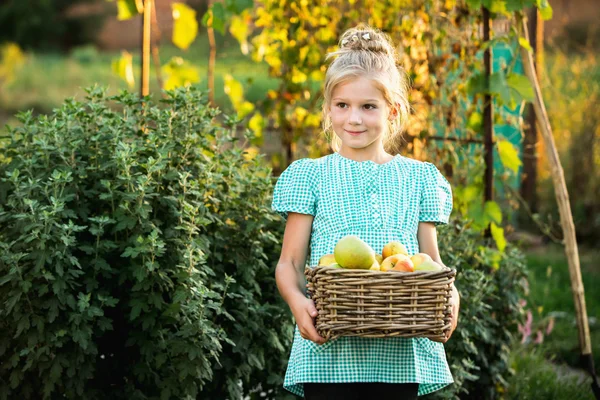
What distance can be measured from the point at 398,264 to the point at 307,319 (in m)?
0.27

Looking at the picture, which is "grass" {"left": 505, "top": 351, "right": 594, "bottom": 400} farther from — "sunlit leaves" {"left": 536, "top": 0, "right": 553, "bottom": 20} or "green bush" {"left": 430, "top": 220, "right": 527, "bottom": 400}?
"sunlit leaves" {"left": 536, "top": 0, "right": 553, "bottom": 20}

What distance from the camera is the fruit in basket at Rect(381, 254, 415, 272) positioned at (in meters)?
2.02

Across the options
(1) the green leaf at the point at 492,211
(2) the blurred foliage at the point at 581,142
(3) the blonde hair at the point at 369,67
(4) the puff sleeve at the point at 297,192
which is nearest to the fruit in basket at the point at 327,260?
(4) the puff sleeve at the point at 297,192

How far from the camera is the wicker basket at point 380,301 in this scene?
1978mm

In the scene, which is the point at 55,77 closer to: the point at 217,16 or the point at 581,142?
the point at 581,142

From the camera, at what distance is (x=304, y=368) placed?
227 centimetres

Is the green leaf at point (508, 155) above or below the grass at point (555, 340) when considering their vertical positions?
above

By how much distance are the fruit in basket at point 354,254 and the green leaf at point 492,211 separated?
1.72m

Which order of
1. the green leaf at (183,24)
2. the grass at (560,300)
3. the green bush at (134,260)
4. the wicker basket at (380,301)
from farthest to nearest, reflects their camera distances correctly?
the green leaf at (183,24), the grass at (560,300), the green bush at (134,260), the wicker basket at (380,301)

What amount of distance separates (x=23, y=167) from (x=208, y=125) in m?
0.63

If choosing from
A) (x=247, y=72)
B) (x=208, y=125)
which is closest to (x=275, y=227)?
(x=208, y=125)

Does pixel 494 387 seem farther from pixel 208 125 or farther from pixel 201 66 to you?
pixel 201 66

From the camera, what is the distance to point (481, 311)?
345 centimetres

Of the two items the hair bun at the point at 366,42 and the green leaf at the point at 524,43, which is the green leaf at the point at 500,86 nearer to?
the green leaf at the point at 524,43
